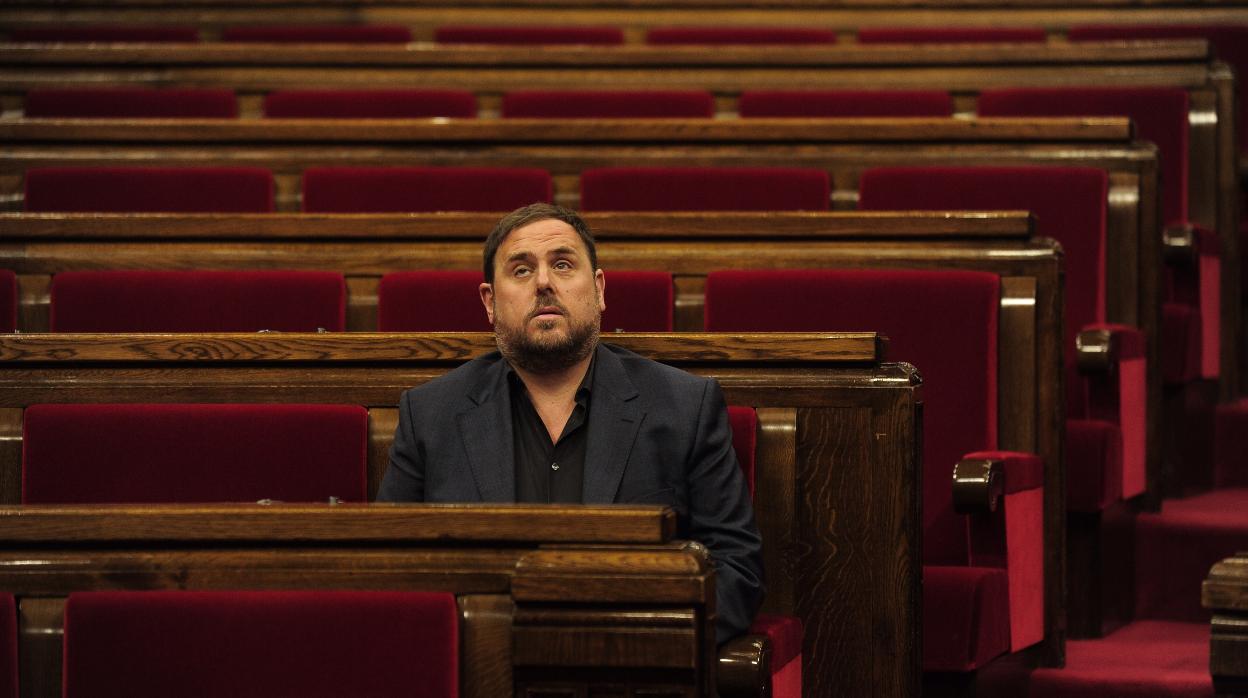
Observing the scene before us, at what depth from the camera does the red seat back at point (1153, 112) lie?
786 millimetres

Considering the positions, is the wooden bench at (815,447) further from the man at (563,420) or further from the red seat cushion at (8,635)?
the red seat cushion at (8,635)

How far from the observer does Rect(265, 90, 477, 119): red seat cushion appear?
0.90 metres

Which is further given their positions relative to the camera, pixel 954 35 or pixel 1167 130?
pixel 954 35

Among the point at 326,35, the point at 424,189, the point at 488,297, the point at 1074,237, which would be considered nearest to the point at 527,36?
the point at 326,35

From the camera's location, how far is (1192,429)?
708 mm

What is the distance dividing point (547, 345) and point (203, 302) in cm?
19

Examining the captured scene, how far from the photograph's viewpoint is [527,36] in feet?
3.54

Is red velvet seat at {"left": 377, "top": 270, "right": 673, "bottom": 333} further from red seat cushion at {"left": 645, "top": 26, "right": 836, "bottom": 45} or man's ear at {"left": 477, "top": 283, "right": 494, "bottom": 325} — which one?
red seat cushion at {"left": 645, "top": 26, "right": 836, "bottom": 45}

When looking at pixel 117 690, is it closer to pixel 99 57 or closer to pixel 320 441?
pixel 320 441

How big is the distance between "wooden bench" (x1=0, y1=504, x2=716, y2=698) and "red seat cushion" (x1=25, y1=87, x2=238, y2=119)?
0.60 meters

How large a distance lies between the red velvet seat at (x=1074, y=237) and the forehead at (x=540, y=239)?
0.22 metres

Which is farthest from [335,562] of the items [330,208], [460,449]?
[330,208]

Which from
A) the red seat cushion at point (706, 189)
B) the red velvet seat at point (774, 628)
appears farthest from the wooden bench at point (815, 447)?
the red seat cushion at point (706, 189)

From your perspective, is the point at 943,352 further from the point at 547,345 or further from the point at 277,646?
the point at 277,646
